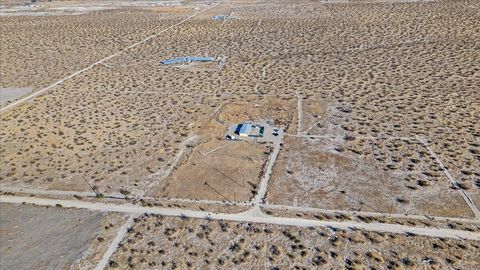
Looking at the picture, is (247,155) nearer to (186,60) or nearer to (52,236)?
(52,236)

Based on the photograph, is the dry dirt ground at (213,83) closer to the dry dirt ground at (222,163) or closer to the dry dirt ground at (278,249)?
the dry dirt ground at (222,163)

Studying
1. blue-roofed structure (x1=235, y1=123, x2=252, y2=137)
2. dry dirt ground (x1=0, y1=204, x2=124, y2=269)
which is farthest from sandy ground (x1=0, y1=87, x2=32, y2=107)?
blue-roofed structure (x1=235, y1=123, x2=252, y2=137)

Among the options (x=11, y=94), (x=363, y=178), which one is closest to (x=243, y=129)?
(x=363, y=178)

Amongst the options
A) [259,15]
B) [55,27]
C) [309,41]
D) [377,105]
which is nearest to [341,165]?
[377,105]

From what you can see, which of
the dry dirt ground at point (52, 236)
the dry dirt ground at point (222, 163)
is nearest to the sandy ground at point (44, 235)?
the dry dirt ground at point (52, 236)

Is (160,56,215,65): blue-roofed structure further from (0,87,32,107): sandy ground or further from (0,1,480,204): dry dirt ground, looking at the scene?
(0,87,32,107): sandy ground

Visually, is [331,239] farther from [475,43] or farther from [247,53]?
[475,43]
